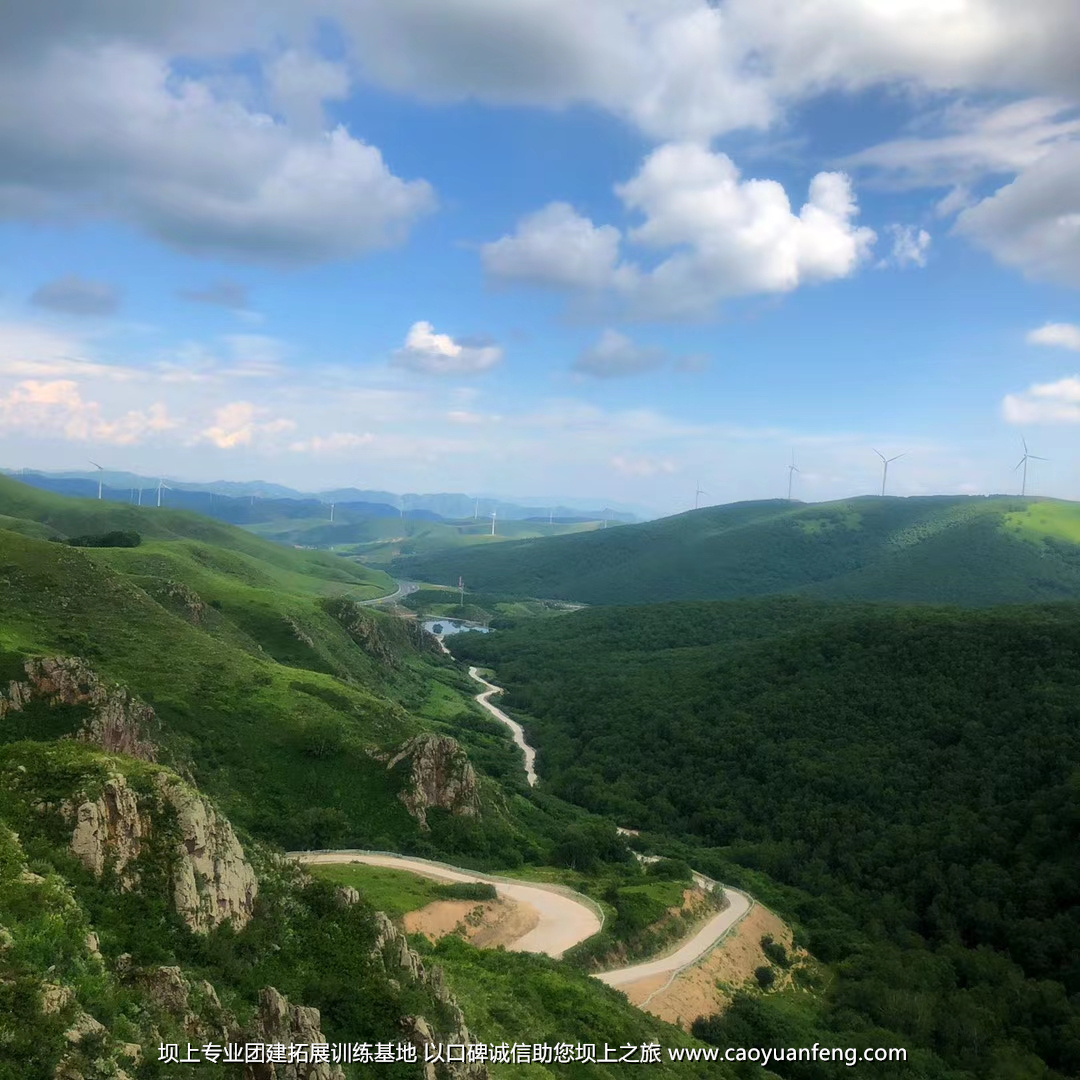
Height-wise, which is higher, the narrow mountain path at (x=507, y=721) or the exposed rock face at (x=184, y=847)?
the exposed rock face at (x=184, y=847)

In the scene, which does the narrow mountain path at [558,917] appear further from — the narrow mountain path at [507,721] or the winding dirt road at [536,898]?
the narrow mountain path at [507,721]

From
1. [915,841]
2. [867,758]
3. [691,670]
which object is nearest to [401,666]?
[691,670]

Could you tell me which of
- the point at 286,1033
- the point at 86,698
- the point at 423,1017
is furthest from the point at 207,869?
the point at 86,698

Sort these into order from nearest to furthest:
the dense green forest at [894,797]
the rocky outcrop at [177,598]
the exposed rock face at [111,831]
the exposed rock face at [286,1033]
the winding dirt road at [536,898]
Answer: the exposed rock face at [286,1033], the exposed rock face at [111,831], the winding dirt road at [536,898], the dense green forest at [894,797], the rocky outcrop at [177,598]

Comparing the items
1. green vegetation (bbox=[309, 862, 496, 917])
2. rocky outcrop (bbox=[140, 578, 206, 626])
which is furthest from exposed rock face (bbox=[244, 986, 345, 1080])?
rocky outcrop (bbox=[140, 578, 206, 626])

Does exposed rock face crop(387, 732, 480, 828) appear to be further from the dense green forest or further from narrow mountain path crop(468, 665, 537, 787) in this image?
narrow mountain path crop(468, 665, 537, 787)

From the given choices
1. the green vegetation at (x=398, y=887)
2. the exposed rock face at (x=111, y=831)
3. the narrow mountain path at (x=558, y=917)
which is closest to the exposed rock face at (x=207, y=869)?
the exposed rock face at (x=111, y=831)
